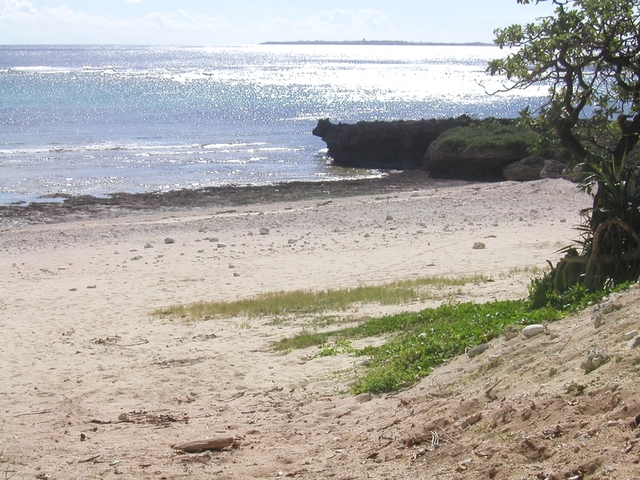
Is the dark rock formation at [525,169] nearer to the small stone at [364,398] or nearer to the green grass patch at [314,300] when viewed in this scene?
the green grass patch at [314,300]

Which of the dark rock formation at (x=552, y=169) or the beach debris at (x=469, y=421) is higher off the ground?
the dark rock formation at (x=552, y=169)

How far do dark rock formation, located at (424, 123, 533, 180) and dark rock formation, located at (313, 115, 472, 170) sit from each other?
14.2 ft

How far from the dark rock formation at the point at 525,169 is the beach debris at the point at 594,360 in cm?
2911

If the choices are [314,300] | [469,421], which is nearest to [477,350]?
[469,421]

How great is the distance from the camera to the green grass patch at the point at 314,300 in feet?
40.0

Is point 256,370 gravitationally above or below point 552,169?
below

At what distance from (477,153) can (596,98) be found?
27.6 meters

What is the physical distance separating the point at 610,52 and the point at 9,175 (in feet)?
110

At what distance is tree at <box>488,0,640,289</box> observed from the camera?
884 cm

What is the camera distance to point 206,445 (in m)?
6.62

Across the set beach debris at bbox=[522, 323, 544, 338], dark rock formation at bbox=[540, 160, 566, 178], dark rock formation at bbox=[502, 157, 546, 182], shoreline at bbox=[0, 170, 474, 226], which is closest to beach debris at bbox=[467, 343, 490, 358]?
beach debris at bbox=[522, 323, 544, 338]

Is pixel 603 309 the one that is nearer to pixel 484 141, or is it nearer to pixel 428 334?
pixel 428 334

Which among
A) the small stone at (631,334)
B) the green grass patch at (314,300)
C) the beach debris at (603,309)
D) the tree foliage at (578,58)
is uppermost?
the tree foliage at (578,58)

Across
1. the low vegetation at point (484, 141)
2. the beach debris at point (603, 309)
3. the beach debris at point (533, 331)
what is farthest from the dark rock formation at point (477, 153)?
the beach debris at point (533, 331)
